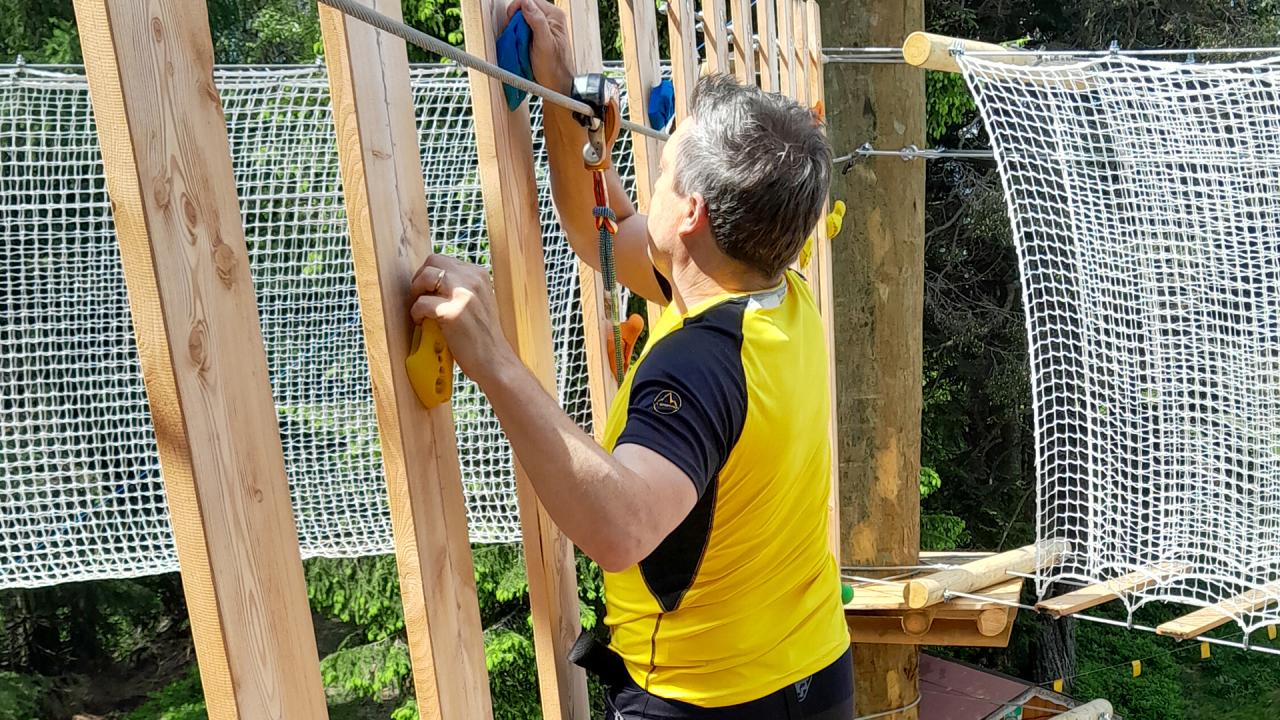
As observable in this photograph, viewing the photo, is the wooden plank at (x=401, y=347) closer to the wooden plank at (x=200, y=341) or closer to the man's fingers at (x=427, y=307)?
the man's fingers at (x=427, y=307)

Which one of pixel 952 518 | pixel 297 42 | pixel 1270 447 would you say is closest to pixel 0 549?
pixel 297 42

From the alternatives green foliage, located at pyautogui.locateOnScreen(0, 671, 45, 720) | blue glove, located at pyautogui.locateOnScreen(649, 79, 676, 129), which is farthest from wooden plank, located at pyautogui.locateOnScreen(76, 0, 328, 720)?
green foliage, located at pyautogui.locateOnScreen(0, 671, 45, 720)

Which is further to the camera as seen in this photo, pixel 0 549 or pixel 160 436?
pixel 0 549

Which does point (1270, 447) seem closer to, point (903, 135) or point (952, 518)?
point (903, 135)

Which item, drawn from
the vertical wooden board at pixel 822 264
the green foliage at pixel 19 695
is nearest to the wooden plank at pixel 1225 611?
the vertical wooden board at pixel 822 264

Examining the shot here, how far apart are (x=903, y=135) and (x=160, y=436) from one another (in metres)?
3.43

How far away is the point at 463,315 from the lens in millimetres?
983

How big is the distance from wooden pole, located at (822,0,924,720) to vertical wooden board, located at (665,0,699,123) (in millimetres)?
1926

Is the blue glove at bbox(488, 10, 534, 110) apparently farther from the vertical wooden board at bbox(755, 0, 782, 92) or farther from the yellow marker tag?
the vertical wooden board at bbox(755, 0, 782, 92)

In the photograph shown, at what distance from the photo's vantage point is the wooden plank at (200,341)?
2.25 feet

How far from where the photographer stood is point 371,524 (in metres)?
3.88

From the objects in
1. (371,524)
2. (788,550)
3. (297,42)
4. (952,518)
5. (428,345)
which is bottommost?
(952,518)

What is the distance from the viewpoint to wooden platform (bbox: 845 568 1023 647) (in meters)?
3.54

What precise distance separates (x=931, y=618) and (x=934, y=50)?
5.87ft
